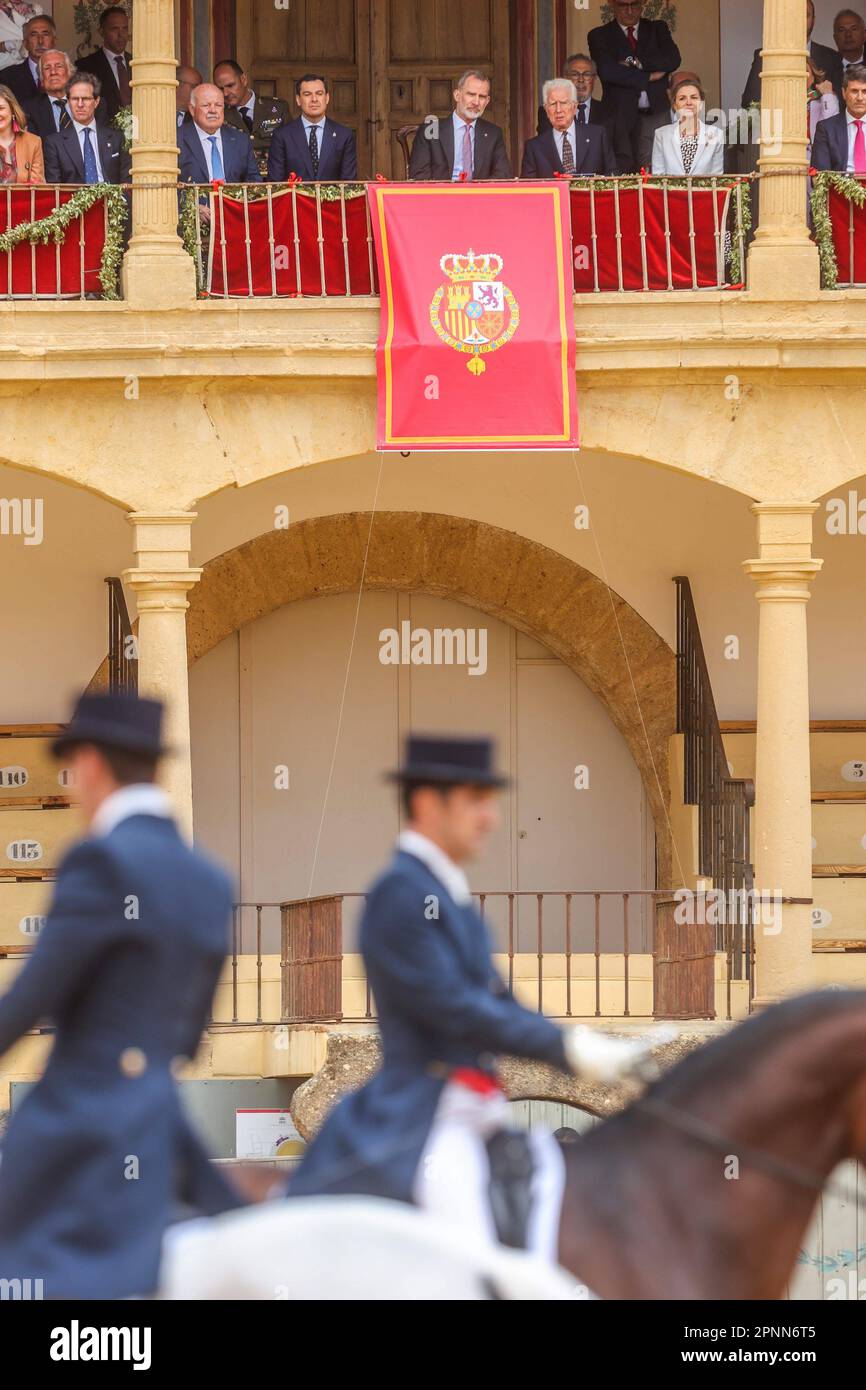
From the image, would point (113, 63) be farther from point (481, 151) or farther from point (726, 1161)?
point (726, 1161)

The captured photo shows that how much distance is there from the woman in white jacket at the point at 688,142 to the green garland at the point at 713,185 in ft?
1.08

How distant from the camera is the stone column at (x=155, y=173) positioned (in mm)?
14039

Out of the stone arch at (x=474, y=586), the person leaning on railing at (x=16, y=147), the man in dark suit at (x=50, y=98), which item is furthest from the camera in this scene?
the stone arch at (x=474, y=586)

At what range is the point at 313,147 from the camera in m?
14.9

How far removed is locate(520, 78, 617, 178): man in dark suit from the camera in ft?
48.6

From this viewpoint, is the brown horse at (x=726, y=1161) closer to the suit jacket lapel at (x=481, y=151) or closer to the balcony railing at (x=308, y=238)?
the balcony railing at (x=308, y=238)

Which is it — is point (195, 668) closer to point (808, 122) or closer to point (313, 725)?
point (313, 725)

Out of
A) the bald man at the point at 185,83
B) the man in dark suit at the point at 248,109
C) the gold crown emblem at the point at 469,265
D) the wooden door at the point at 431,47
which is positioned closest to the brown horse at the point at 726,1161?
the gold crown emblem at the point at 469,265

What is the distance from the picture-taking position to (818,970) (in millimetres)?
15203

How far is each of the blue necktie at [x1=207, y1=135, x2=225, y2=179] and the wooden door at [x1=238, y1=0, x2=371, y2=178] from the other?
317 centimetres

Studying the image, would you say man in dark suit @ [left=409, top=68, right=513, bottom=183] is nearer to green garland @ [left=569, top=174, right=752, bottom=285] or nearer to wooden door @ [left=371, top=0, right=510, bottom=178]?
green garland @ [left=569, top=174, right=752, bottom=285]

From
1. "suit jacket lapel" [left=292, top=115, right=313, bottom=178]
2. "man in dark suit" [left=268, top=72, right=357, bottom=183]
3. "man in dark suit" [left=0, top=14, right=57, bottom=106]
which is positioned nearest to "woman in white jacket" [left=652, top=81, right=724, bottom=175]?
"man in dark suit" [left=268, top=72, right=357, bottom=183]

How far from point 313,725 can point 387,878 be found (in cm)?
1218
